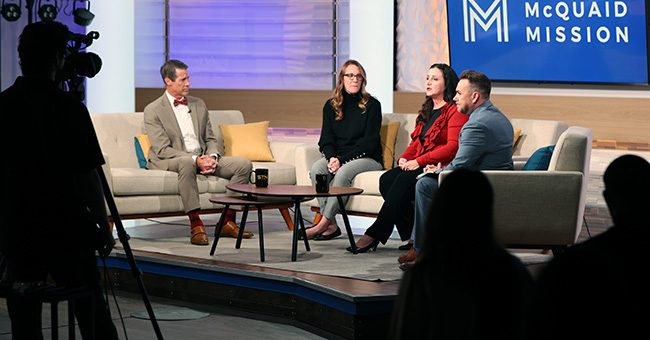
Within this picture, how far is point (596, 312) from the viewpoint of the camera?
1931mm

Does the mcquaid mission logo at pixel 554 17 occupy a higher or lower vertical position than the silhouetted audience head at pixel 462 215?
higher

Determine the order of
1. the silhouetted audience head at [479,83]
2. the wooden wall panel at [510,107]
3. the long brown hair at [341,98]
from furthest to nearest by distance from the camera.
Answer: the wooden wall panel at [510,107] → the long brown hair at [341,98] → the silhouetted audience head at [479,83]

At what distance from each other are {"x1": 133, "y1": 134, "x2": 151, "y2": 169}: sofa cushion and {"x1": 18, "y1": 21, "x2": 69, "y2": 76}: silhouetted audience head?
12.5 feet

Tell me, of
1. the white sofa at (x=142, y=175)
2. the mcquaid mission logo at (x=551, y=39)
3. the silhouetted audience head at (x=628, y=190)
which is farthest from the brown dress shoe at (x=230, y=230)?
the silhouetted audience head at (x=628, y=190)

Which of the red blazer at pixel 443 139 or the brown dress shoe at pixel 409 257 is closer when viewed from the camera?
the brown dress shoe at pixel 409 257

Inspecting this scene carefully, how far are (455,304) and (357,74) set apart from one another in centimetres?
479

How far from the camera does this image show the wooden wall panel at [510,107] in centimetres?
770

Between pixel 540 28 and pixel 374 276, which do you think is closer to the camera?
pixel 374 276

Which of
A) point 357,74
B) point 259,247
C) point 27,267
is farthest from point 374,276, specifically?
point 27,267

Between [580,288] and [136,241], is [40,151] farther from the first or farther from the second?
[136,241]

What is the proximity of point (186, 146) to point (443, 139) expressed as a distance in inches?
67.2

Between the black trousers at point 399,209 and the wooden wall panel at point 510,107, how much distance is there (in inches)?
83.2

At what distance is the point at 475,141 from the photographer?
5750mm

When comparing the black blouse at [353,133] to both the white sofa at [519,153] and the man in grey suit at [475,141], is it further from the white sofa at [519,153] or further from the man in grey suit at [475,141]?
the man in grey suit at [475,141]
